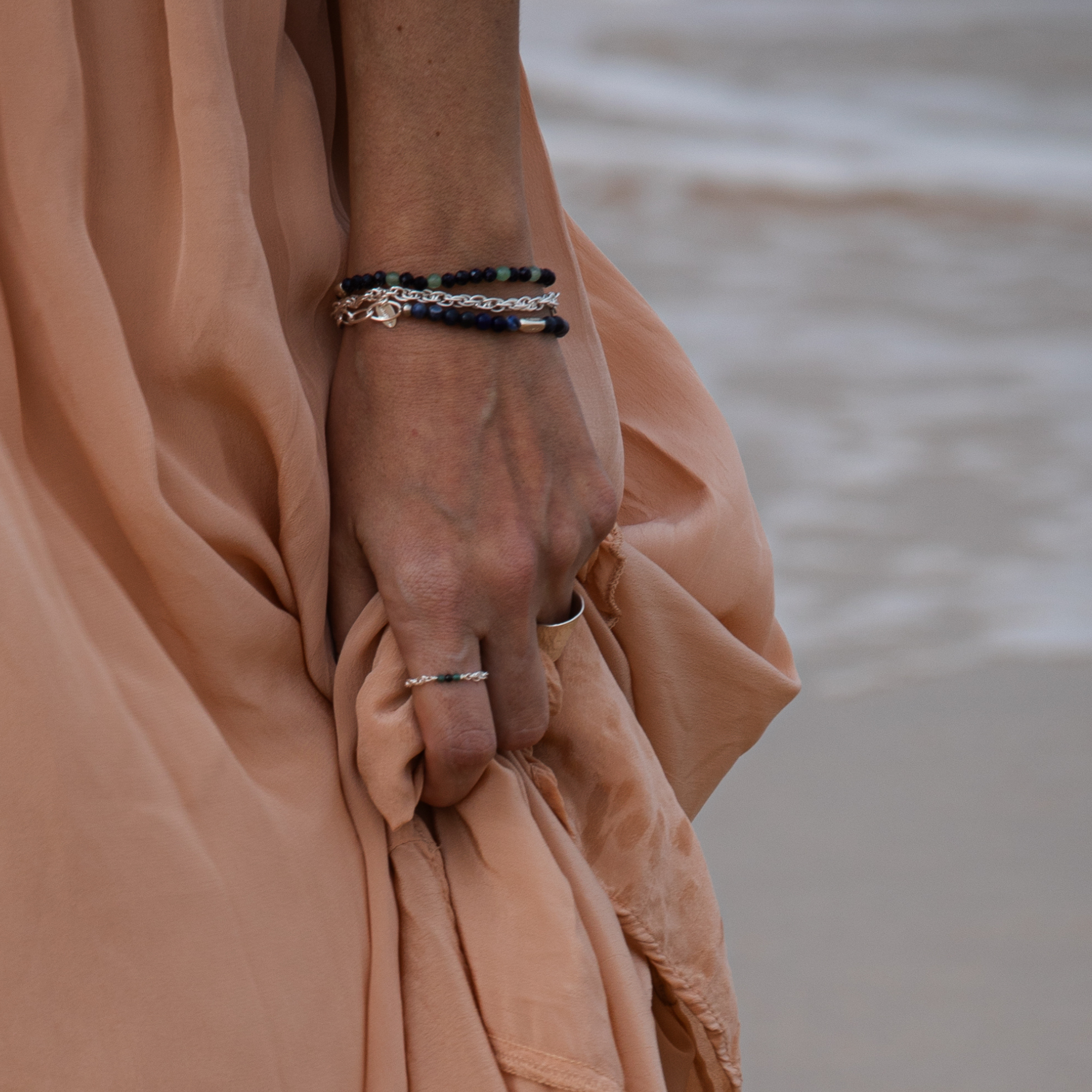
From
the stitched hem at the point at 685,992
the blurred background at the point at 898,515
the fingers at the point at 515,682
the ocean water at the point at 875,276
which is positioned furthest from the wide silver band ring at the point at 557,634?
the ocean water at the point at 875,276

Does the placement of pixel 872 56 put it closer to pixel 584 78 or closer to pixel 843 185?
pixel 584 78

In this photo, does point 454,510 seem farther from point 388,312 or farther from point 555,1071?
point 555,1071

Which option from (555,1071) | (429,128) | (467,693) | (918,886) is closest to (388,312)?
(429,128)

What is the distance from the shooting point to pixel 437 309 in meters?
0.88

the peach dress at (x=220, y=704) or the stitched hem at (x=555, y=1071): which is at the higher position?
the peach dress at (x=220, y=704)

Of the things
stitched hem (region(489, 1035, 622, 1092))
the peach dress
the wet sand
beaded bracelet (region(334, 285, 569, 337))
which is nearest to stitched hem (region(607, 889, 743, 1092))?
the peach dress

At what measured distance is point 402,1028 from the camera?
2.80 feet

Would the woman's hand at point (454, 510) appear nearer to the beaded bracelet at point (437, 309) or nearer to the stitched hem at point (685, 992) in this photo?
the beaded bracelet at point (437, 309)

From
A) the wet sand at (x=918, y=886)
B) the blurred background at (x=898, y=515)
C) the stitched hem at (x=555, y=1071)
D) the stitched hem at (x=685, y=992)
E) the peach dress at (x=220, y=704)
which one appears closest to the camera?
the peach dress at (x=220, y=704)

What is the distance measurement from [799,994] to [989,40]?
25.7 ft

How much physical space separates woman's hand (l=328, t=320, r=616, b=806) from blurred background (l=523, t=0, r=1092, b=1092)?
1456 millimetres

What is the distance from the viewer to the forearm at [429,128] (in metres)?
0.88

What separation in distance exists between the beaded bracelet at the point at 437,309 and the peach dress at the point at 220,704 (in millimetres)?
35

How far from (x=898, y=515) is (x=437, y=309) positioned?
2822 millimetres
